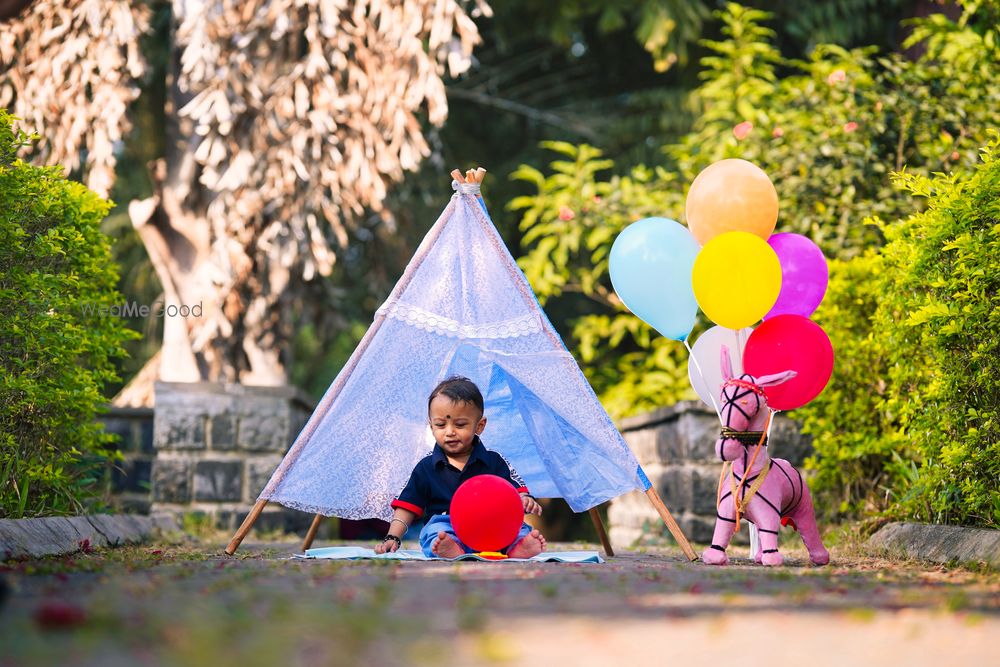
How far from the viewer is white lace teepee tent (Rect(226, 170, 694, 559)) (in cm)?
443

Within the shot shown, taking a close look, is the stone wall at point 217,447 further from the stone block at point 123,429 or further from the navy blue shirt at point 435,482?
the navy blue shirt at point 435,482

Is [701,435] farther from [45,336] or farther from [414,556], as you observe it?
[45,336]

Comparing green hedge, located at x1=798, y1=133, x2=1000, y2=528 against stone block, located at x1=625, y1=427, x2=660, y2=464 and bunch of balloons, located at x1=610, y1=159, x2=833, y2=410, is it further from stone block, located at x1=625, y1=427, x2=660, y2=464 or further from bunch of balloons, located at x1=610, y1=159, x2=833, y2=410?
stone block, located at x1=625, y1=427, x2=660, y2=464

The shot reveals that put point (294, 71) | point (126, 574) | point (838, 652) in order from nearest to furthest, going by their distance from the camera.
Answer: point (838, 652) → point (126, 574) → point (294, 71)

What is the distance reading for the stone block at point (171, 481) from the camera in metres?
6.14

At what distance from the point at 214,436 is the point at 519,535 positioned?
2.82 meters

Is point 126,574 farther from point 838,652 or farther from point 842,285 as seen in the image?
point 842,285

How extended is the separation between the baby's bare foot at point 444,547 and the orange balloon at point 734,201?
5.51 feet

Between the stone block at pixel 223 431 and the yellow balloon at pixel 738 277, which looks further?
the stone block at pixel 223 431

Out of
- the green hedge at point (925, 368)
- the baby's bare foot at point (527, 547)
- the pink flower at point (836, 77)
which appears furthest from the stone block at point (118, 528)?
the pink flower at point (836, 77)

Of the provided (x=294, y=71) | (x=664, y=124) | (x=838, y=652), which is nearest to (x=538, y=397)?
(x=838, y=652)

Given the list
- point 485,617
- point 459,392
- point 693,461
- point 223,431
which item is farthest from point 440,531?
point 223,431

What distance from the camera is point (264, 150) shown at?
6.81 meters

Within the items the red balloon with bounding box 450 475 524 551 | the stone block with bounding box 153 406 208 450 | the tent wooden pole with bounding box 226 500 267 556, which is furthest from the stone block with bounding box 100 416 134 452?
the red balloon with bounding box 450 475 524 551
